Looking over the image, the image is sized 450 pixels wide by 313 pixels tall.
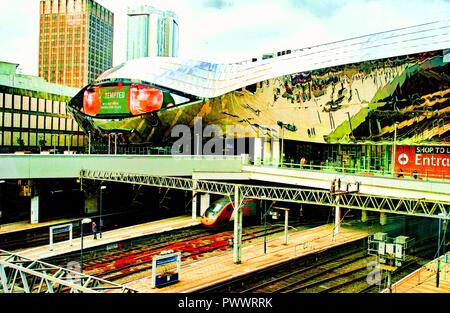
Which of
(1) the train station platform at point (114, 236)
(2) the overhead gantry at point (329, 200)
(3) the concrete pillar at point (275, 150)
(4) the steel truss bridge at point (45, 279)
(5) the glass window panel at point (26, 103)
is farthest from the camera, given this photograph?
(5) the glass window panel at point (26, 103)

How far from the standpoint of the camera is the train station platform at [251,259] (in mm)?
23734

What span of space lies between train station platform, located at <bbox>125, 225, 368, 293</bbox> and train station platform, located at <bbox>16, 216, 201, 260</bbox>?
28.2ft

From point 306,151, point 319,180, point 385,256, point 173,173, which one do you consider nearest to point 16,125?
point 173,173

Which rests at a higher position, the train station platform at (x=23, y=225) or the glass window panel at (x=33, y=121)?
the glass window panel at (x=33, y=121)

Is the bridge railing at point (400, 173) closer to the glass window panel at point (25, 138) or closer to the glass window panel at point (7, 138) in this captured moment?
the glass window panel at point (7, 138)

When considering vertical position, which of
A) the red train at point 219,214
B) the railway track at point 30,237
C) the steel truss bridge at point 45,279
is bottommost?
the railway track at point 30,237

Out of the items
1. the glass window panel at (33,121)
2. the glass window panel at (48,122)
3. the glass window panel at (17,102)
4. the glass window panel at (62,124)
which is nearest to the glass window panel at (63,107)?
the glass window panel at (62,124)

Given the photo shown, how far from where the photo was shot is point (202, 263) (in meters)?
27.9

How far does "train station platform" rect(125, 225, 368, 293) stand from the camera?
23734 millimetres

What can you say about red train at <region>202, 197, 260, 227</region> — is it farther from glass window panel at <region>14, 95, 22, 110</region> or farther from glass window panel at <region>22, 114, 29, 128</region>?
glass window panel at <region>22, 114, 29, 128</region>

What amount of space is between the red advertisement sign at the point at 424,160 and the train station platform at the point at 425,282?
18608 millimetres

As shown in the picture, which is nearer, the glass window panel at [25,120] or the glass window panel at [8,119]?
the glass window panel at [8,119]

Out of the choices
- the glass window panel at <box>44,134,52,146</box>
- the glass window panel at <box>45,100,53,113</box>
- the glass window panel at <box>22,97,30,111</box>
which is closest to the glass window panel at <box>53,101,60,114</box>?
the glass window panel at <box>45,100,53,113</box>
